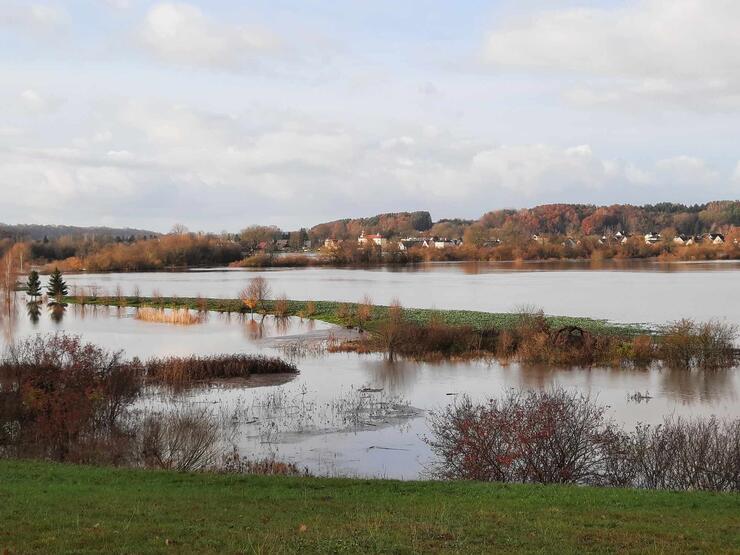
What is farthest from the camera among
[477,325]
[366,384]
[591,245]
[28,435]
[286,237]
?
[286,237]

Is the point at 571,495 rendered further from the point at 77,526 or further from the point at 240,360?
the point at 240,360

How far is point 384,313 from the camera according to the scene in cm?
3856

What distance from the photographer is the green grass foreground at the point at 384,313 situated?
107 ft

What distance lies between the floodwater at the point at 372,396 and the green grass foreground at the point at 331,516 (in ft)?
11.7

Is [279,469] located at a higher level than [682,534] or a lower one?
lower

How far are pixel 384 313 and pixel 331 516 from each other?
99.0 ft

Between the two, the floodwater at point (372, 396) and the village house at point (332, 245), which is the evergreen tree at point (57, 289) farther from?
the village house at point (332, 245)

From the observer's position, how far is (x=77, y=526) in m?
7.23

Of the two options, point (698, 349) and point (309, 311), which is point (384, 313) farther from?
point (698, 349)

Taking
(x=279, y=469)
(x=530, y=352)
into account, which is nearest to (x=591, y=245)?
(x=530, y=352)

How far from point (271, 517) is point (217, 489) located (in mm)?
2053

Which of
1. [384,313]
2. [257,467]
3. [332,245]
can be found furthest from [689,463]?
[332,245]

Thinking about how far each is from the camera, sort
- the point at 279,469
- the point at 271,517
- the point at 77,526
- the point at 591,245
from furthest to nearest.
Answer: the point at 591,245 < the point at 279,469 < the point at 271,517 < the point at 77,526

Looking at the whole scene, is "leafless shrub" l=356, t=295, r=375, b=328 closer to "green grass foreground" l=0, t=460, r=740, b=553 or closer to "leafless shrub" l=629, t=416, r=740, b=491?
"leafless shrub" l=629, t=416, r=740, b=491
